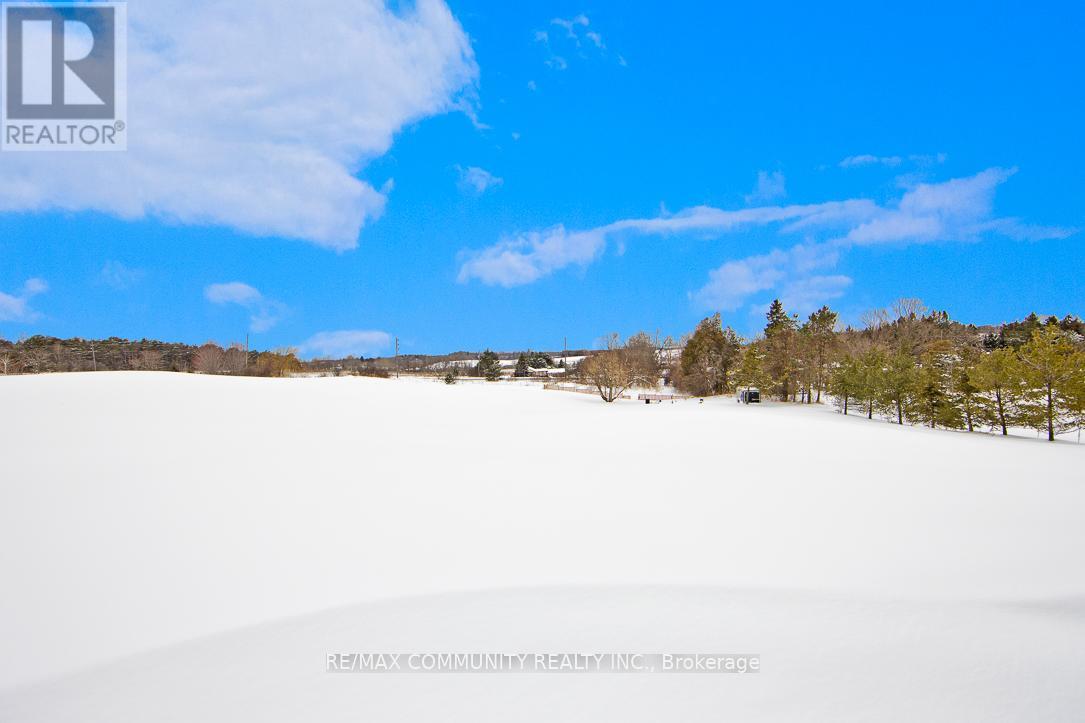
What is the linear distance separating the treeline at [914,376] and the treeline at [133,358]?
4913 cm

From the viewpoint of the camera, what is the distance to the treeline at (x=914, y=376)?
22281 mm

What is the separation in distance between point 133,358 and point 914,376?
93017 millimetres

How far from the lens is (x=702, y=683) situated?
461 centimetres

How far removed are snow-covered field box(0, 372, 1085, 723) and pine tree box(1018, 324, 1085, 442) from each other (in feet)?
35.8

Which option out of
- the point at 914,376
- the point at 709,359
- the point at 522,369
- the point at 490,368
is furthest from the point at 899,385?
the point at 522,369

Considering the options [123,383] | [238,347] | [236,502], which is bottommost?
[236,502]

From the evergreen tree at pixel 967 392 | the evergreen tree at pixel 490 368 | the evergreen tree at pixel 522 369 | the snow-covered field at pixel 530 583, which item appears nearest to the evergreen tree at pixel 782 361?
the evergreen tree at pixel 967 392

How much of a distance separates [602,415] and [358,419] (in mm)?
13095

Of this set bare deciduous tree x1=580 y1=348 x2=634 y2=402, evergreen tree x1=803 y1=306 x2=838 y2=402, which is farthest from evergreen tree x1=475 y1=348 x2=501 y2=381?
evergreen tree x1=803 y1=306 x2=838 y2=402

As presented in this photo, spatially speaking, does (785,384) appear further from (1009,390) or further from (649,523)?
(649,523)

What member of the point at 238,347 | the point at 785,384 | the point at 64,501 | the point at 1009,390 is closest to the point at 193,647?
the point at 64,501

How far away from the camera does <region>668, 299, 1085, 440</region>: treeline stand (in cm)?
2228

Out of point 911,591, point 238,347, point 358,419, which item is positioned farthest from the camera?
point 238,347

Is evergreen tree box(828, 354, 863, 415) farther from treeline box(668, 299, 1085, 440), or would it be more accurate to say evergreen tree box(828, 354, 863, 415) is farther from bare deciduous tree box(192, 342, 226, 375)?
bare deciduous tree box(192, 342, 226, 375)
